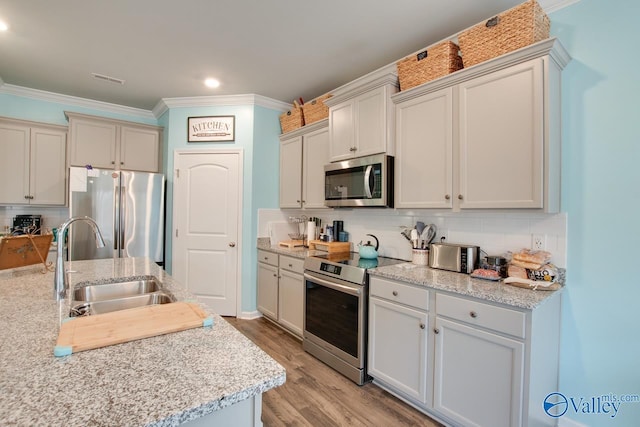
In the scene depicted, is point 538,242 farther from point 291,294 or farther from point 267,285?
point 267,285

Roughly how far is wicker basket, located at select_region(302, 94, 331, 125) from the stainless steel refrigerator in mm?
1860

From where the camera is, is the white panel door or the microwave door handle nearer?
the microwave door handle

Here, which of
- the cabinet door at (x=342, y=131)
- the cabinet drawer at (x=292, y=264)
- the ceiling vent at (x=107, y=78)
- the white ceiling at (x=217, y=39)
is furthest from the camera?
the ceiling vent at (x=107, y=78)

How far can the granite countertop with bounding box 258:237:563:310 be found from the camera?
62.8 inches

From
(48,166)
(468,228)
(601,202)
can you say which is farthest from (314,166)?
(48,166)

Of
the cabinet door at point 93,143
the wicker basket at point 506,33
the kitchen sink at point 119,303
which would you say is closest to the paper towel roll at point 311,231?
the kitchen sink at point 119,303

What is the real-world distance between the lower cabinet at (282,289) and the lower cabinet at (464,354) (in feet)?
3.27

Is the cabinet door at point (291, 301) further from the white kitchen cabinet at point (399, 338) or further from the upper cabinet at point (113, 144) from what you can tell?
the upper cabinet at point (113, 144)

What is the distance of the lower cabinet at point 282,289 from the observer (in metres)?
3.07

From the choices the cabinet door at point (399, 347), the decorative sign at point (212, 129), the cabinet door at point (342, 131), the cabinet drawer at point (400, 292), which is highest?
the decorative sign at point (212, 129)

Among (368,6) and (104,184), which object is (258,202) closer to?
(104,184)

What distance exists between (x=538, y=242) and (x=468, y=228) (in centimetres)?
46

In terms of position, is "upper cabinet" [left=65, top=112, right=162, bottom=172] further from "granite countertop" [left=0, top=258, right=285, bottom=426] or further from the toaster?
the toaster

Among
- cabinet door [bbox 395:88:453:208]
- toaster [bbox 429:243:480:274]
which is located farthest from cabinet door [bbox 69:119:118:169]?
toaster [bbox 429:243:480:274]
